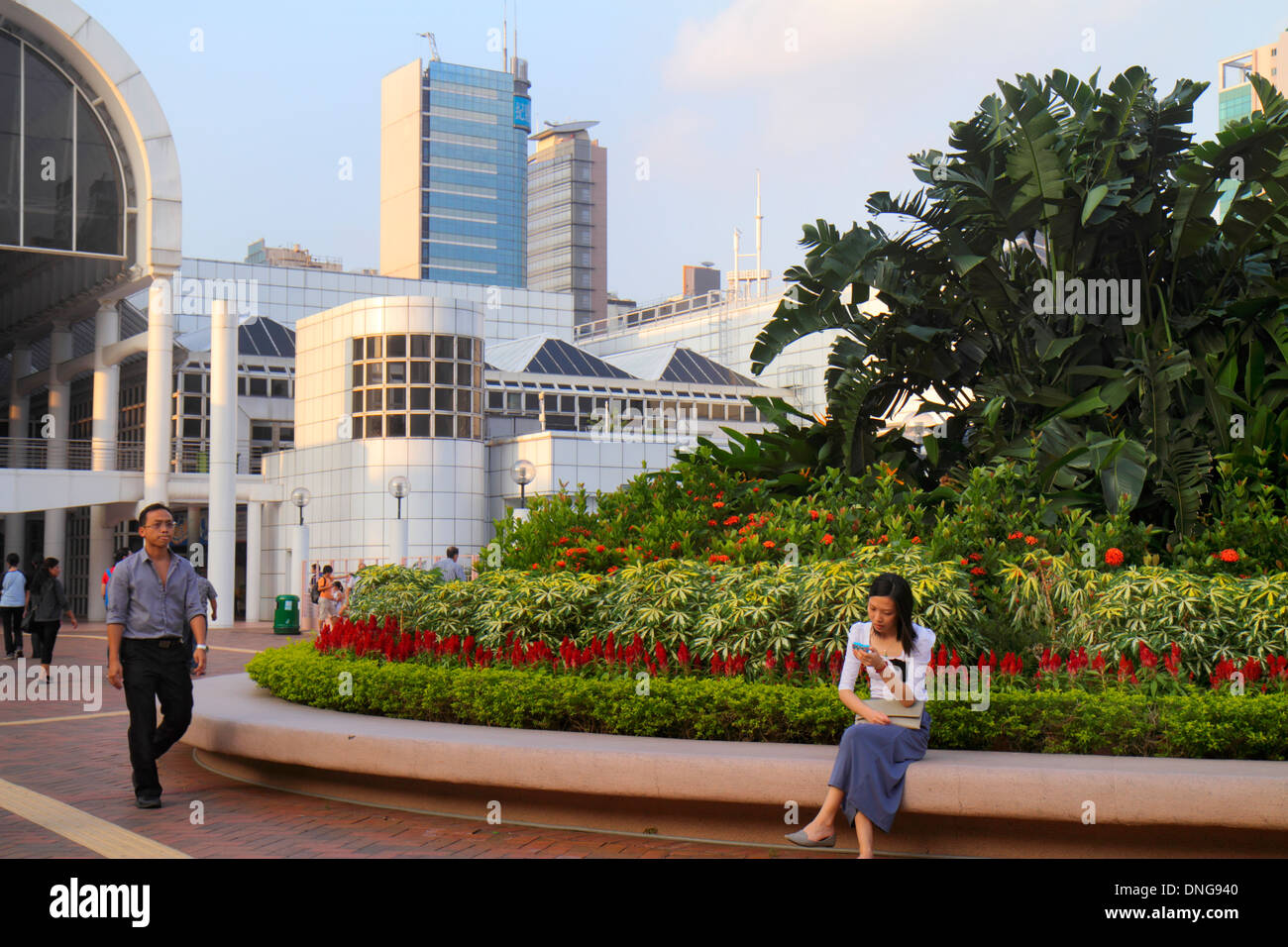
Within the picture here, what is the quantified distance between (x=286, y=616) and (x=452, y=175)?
107543 mm

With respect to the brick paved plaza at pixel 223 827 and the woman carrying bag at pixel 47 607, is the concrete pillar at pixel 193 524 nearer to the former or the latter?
the woman carrying bag at pixel 47 607

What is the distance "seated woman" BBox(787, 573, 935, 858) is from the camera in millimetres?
6191

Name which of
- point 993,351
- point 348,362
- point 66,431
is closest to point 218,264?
point 66,431

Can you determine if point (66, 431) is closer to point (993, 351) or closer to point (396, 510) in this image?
point (396, 510)

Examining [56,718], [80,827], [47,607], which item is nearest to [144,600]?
[80,827]

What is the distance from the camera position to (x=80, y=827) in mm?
7250

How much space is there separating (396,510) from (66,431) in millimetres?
12170

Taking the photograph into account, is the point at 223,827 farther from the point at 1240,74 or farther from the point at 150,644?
the point at 1240,74

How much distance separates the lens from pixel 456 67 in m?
130

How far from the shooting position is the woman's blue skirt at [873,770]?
6.17 meters

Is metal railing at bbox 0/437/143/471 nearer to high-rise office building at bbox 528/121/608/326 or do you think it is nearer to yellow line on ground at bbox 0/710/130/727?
yellow line on ground at bbox 0/710/130/727

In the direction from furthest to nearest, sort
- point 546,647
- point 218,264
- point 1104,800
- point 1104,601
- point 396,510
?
point 218,264 → point 396,510 → point 546,647 → point 1104,601 → point 1104,800

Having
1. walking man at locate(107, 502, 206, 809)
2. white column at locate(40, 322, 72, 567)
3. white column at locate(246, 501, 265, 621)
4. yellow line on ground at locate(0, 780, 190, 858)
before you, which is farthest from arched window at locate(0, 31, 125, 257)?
walking man at locate(107, 502, 206, 809)

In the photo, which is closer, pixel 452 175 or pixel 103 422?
pixel 103 422
